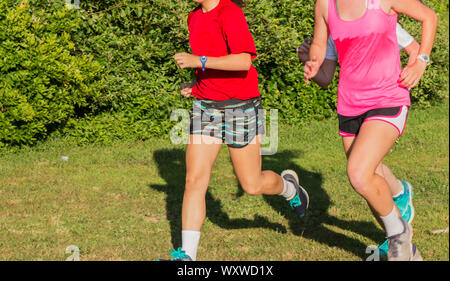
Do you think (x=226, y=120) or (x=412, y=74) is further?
(x=226, y=120)

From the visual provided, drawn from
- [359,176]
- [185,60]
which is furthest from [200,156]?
[359,176]

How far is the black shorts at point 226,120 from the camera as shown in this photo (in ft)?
15.5

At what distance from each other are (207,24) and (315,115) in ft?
19.9

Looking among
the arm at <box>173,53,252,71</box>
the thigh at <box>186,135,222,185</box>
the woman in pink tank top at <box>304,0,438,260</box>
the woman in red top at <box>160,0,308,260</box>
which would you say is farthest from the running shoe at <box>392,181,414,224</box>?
the arm at <box>173,53,252,71</box>

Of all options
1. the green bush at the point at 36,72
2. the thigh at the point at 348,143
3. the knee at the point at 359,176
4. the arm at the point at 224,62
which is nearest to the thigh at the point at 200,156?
the arm at the point at 224,62

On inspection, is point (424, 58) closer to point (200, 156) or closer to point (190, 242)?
point (200, 156)

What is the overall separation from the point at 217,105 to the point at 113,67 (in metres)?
4.38

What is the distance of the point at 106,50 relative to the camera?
875 cm

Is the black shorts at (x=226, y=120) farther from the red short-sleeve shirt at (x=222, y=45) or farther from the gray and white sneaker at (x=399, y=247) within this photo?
the gray and white sneaker at (x=399, y=247)

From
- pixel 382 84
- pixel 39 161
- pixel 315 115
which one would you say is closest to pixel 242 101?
pixel 382 84

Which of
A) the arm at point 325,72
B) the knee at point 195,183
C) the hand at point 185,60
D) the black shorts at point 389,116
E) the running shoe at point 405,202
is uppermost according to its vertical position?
the hand at point 185,60

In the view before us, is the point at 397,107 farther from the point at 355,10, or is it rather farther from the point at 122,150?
the point at 122,150

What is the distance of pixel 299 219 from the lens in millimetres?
6141

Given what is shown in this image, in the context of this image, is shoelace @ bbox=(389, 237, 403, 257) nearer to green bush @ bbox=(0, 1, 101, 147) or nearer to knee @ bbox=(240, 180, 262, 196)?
knee @ bbox=(240, 180, 262, 196)
